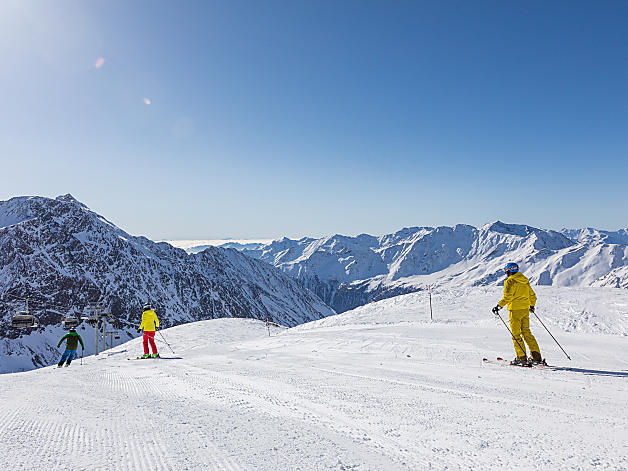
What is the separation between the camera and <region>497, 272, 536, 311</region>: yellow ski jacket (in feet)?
26.1

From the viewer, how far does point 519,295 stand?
26.3ft

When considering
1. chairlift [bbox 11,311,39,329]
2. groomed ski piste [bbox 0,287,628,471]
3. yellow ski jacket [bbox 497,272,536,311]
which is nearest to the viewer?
groomed ski piste [bbox 0,287,628,471]

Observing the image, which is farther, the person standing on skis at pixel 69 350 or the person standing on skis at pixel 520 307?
the person standing on skis at pixel 69 350

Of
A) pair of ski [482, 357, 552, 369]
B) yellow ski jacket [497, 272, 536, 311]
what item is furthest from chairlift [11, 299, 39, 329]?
yellow ski jacket [497, 272, 536, 311]

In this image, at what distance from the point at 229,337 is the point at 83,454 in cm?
2138

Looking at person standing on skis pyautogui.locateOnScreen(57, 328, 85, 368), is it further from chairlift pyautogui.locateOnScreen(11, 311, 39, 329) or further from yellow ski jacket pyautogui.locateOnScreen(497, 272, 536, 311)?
yellow ski jacket pyautogui.locateOnScreen(497, 272, 536, 311)

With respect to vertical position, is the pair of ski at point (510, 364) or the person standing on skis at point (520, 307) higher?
the person standing on skis at point (520, 307)

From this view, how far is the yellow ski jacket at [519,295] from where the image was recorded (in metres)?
7.96

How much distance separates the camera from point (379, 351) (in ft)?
34.2

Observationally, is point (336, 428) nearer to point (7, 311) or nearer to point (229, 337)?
point (229, 337)

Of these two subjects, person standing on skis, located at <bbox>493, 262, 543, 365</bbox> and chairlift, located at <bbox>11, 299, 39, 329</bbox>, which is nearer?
person standing on skis, located at <bbox>493, 262, 543, 365</bbox>

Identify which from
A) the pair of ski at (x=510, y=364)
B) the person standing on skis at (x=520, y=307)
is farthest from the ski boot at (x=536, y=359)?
the person standing on skis at (x=520, y=307)

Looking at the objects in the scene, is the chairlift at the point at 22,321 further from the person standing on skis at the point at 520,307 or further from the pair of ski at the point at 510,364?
the person standing on skis at the point at 520,307

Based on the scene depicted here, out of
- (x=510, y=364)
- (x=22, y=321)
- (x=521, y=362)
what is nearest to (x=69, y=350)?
(x=22, y=321)
